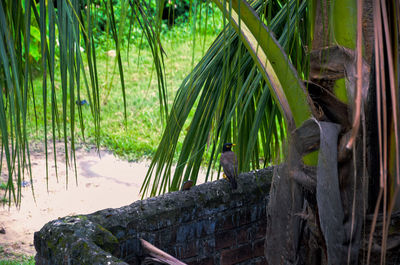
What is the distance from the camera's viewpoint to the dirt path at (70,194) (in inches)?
179

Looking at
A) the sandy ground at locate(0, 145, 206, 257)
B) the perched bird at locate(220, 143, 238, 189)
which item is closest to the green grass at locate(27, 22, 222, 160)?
the sandy ground at locate(0, 145, 206, 257)

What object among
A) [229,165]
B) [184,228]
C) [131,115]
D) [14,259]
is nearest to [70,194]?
[14,259]

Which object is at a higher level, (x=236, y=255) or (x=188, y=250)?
(x=188, y=250)

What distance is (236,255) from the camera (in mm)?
2416

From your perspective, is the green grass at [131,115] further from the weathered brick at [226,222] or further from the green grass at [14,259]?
the weathered brick at [226,222]

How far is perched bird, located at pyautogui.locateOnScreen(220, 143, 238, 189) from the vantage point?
2.45 metres

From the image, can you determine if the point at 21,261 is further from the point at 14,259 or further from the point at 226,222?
the point at 226,222

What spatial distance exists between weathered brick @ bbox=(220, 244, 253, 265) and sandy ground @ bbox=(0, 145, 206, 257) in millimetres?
2052

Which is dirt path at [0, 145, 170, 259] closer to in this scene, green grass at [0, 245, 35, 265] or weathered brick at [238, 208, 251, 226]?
green grass at [0, 245, 35, 265]

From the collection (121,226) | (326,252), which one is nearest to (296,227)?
(326,252)

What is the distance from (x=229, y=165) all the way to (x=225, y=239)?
0.52 metres

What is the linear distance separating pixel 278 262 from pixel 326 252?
0.82 feet

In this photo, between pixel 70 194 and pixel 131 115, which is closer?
pixel 70 194

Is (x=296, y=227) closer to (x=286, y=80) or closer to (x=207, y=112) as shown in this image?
(x=286, y=80)
